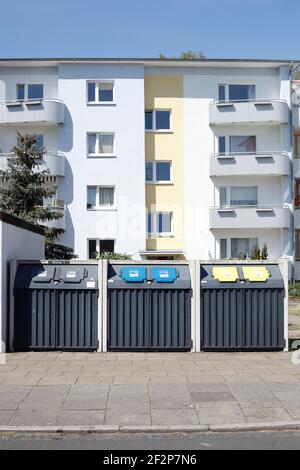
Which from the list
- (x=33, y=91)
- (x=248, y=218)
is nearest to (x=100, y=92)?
(x=33, y=91)

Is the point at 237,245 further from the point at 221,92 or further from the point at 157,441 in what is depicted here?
the point at 157,441

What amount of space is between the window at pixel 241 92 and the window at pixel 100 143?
715 cm

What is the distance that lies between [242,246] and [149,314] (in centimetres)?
2114

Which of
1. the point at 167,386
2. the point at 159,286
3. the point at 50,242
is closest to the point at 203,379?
the point at 167,386

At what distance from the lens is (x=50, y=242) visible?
23000 mm

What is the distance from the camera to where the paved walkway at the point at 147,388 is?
6.12 metres

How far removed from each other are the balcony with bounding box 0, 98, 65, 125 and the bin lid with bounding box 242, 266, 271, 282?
70.3ft

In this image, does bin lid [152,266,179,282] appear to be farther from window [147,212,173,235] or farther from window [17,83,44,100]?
window [17,83,44,100]

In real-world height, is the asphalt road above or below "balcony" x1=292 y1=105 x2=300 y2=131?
below

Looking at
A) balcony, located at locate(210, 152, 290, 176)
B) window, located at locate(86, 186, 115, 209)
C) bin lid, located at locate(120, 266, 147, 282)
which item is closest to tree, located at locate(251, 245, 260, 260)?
balcony, located at locate(210, 152, 290, 176)

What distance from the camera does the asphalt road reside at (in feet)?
17.4

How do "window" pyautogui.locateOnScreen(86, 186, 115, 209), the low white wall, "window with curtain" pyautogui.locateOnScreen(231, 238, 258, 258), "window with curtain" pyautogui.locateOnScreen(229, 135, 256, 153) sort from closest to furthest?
1. the low white wall
2. "window" pyautogui.locateOnScreen(86, 186, 115, 209)
3. "window with curtain" pyautogui.locateOnScreen(231, 238, 258, 258)
4. "window with curtain" pyautogui.locateOnScreen(229, 135, 256, 153)

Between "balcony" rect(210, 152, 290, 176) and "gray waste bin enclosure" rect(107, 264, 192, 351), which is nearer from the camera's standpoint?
"gray waste bin enclosure" rect(107, 264, 192, 351)

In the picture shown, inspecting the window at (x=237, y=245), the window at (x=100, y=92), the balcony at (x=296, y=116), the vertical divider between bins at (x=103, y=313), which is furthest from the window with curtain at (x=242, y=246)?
the vertical divider between bins at (x=103, y=313)
